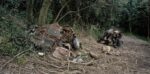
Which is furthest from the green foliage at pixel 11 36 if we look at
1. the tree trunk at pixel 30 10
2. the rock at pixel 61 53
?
the tree trunk at pixel 30 10

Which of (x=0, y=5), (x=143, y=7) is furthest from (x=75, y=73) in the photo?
(x=143, y=7)

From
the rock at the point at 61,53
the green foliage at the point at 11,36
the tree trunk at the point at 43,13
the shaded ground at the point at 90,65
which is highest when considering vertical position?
the tree trunk at the point at 43,13

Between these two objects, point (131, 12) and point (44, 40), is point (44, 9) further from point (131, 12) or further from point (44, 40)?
point (131, 12)

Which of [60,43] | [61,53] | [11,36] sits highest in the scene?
[11,36]

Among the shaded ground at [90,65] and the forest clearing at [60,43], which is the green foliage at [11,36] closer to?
the forest clearing at [60,43]

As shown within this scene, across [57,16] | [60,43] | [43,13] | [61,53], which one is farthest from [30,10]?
[61,53]

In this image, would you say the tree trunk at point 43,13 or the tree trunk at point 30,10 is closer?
the tree trunk at point 43,13

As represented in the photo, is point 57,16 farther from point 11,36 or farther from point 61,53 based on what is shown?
point 11,36

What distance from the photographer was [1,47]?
5445 mm

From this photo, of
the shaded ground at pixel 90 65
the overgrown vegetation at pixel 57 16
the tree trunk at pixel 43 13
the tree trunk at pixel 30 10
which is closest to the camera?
the shaded ground at pixel 90 65

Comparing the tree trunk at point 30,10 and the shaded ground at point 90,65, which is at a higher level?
the tree trunk at point 30,10

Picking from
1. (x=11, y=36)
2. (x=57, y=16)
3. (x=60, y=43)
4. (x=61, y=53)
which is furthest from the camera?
(x=57, y=16)

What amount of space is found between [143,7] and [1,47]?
8472mm

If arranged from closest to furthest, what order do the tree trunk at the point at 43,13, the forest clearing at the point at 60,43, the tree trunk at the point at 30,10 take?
the forest clearing at the point at 60,43
the tree trunk at the point at 43,13
the tree trunk at the point at 30,10
